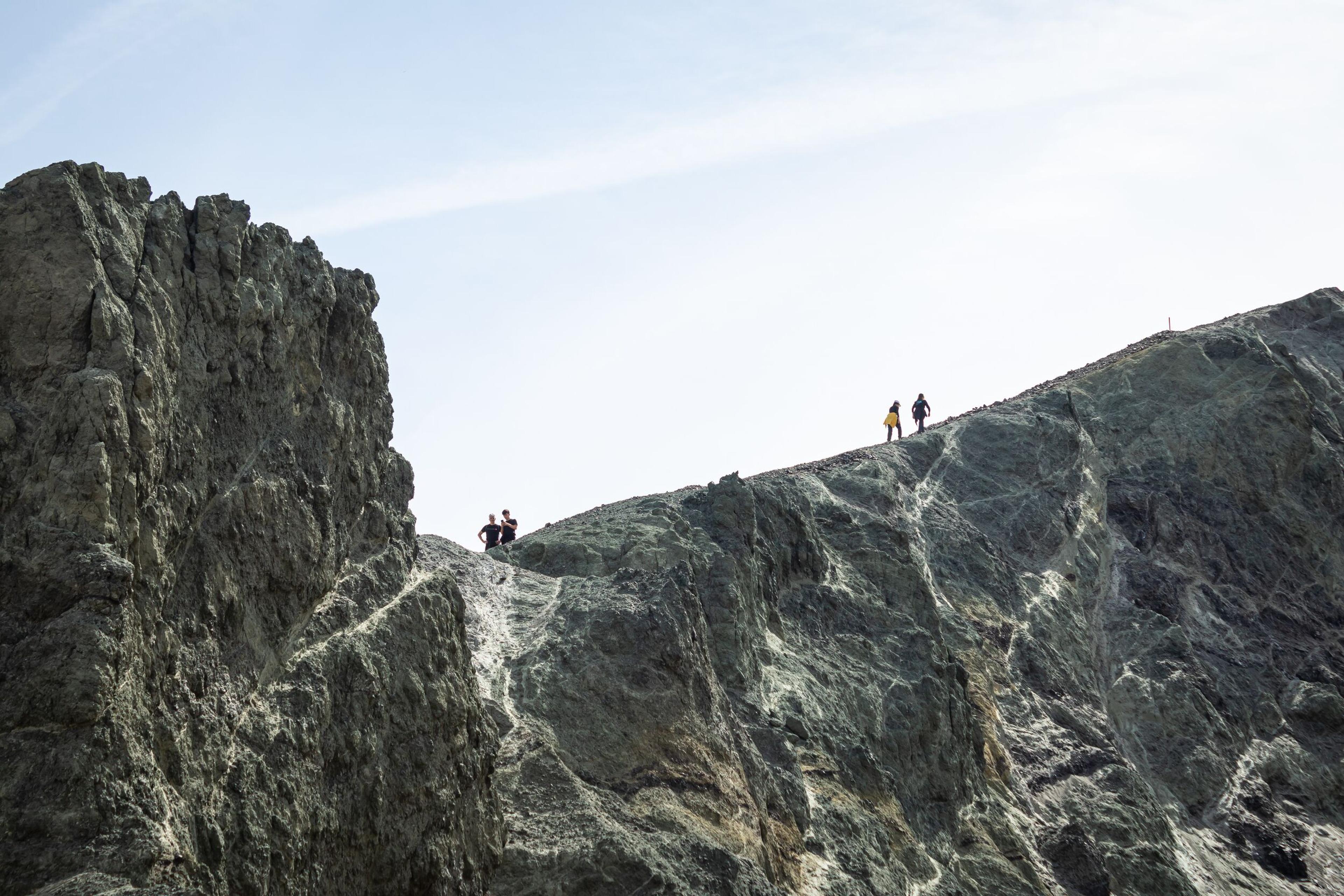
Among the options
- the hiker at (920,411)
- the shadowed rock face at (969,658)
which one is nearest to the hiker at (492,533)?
the shadowed rock face at (969,658)

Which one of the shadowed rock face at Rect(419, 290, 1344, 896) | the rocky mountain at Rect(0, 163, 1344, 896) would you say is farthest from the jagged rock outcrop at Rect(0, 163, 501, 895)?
the shadowed rock face at Rect(419, 290, 1344, 896)

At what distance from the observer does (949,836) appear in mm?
25266

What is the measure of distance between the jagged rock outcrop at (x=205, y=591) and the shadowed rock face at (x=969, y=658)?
193 centimetres

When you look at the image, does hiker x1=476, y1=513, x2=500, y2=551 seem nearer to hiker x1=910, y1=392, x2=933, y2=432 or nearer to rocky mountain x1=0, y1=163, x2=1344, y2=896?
rocky mountain x1=0, y1=163, x2=1344, y2=896

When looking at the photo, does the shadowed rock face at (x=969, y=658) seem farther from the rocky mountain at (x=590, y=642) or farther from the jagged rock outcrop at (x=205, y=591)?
the jagged rock outcrop at (x=205, y=591)

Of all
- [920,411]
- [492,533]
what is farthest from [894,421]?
[492,533]

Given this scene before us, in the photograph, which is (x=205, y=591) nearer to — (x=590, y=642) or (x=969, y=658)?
(x=590, y=642)

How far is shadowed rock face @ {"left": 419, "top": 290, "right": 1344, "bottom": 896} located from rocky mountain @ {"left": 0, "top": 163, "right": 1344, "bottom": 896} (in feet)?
0.31

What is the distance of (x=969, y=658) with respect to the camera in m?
31.2

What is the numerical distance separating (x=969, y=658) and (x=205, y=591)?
20934 mm

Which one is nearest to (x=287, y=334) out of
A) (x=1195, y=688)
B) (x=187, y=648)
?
(x=187, y=648)

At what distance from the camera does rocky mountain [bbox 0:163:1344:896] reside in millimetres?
12570

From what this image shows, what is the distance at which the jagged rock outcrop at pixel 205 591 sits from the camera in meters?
11.7

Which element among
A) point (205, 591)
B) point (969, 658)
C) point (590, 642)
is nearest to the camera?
point (205, 591)
